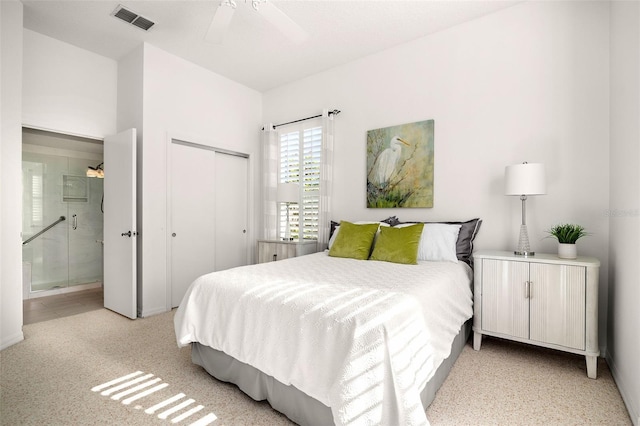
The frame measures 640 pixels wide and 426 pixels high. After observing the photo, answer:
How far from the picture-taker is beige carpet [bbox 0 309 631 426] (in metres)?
1.69

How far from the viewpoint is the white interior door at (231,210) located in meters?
4.36

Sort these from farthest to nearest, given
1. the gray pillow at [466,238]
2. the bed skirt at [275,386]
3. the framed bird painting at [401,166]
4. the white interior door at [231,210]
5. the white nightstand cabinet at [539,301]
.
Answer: the white interior door at [231,210] → the framed bird painting at [401,166] → the gray pillow at [466,238] → the white nightstand cabinet at [539,301] → the bed skirt at [275,386]

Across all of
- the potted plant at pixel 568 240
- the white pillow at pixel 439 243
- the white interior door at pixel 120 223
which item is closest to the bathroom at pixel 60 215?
the white interior door at pixel 120 223

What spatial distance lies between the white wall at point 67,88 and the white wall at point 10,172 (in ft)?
1.70

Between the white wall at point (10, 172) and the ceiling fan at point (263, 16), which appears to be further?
the white wall at point (10, 172)

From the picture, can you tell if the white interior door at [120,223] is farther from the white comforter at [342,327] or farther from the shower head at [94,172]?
the white comforter at [342,327]

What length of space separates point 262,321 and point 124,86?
Answer: 3535mm

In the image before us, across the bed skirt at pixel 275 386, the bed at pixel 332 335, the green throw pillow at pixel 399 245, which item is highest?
the green throw pillow at pixel 399 245

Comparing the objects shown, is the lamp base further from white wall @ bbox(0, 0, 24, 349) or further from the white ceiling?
white wall @ bbox(0, 0, 24, 349)

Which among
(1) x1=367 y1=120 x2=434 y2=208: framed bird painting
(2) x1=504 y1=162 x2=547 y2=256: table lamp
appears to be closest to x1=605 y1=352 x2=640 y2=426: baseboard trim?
(2) x1=504 y1=162 x2=547 y2=256: table lamp

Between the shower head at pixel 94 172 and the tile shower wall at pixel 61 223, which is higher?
the shower head at pixel 94 172

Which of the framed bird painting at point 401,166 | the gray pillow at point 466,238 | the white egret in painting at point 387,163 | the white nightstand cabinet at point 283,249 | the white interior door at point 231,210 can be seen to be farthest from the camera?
the white interior door at point 231,210

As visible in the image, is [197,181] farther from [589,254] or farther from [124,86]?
[589,254]

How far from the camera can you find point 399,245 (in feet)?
8.96
